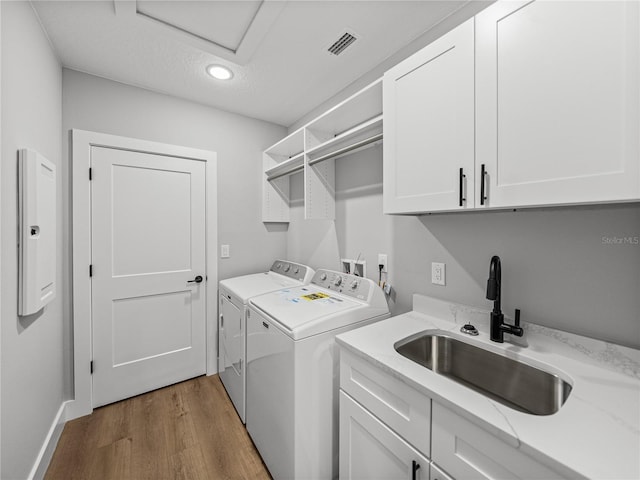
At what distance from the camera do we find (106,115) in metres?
2.07

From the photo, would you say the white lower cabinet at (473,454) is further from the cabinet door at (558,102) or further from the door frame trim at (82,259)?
the door frame trim at (82,259)

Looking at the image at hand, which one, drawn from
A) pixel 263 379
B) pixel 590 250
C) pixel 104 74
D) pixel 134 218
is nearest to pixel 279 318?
pixel 263 379

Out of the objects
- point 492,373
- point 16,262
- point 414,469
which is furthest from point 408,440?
point 16,262

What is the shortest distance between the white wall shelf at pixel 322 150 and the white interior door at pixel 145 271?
710 millimetres

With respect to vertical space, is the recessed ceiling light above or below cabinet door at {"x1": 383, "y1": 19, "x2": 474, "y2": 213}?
above

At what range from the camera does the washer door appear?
1.34 metres

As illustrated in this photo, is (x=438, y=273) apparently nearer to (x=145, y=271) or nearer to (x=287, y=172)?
(x=287, y=172)

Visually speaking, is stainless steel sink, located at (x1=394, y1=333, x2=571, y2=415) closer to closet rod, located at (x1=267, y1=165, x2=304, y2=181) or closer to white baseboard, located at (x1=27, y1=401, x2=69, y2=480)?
closet rod, located at (x1=267, y1=165, x2=304, y2=181)

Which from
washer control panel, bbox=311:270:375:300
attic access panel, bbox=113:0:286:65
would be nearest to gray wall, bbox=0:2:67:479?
attic access panel, bbox=113:0:286:65

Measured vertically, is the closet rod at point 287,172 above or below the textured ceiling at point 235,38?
below

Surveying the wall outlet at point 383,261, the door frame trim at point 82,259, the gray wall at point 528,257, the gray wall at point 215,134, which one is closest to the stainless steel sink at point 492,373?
the gray wall at point 528,257

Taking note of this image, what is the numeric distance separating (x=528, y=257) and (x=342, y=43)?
1.60 m

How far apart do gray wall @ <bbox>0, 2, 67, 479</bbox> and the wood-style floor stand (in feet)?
0.88

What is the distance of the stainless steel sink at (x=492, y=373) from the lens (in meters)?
1.00
